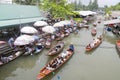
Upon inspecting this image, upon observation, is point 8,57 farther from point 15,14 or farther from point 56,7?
point 56,7

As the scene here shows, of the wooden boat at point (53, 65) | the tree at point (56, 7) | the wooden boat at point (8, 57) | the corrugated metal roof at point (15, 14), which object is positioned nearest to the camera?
the wooden boat at point (53, 65)

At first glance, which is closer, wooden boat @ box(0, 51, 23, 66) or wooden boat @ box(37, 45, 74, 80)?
wooden boat @ box(37, 45, 74, 80)

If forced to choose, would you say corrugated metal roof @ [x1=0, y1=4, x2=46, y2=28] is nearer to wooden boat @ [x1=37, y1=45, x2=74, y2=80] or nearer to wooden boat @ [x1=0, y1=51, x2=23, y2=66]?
wooden boat @ [x1=0, y1=51, x2=23, y2=66]

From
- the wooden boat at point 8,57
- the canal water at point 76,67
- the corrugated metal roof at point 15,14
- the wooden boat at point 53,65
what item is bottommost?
the canal water at point 76,67

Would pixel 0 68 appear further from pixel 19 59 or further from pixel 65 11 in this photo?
pixel 65 11

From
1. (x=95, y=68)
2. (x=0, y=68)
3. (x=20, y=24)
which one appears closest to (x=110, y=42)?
(x=95, y=68)

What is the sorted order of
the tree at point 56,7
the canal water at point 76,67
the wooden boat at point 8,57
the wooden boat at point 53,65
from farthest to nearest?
the tree at point 56,7 → the wooden boat at point 8,57 → the canal water at point 76,67 → the wooden boat at point 53,65

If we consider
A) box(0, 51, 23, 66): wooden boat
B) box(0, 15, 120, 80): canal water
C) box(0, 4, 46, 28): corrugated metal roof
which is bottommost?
box(0, 15, 120, 80): canal water

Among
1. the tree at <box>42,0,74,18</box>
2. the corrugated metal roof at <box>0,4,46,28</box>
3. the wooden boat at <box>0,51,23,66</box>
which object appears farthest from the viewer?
the tree at <box>42,0,74,18</box>

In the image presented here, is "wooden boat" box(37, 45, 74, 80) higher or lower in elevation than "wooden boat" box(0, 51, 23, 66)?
lower

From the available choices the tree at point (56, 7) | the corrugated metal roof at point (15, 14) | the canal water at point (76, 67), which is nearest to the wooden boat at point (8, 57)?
the canal water at point (76, 67)

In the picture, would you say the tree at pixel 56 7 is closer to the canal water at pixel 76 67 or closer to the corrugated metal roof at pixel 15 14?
the corrugated metal roof at pixel 15 14

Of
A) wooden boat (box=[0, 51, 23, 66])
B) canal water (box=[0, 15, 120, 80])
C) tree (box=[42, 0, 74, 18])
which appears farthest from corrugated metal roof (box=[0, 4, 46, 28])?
tree (box=[42, 0, 74, 18])

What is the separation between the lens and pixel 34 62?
61.4 feet
